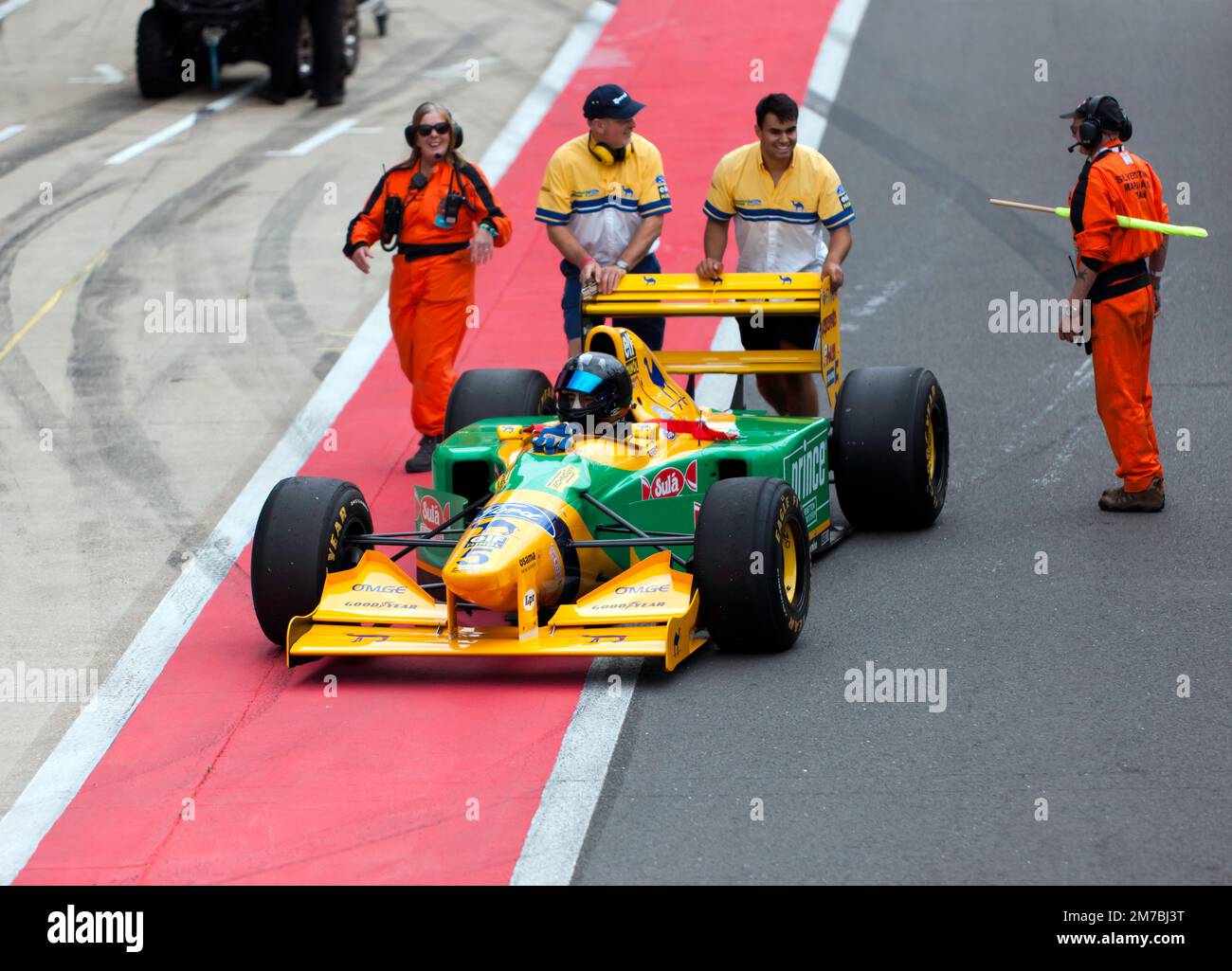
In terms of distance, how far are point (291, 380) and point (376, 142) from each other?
614 cm

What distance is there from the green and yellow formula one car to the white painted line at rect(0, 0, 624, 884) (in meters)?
0.79

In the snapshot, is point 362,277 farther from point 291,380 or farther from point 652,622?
point 652,622

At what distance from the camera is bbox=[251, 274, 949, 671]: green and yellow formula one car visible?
322 inches

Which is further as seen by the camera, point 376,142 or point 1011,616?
point 376,142

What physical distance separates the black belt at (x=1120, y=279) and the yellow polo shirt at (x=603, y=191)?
8.21ft

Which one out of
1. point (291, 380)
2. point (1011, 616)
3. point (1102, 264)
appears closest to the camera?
point (1011, 616)

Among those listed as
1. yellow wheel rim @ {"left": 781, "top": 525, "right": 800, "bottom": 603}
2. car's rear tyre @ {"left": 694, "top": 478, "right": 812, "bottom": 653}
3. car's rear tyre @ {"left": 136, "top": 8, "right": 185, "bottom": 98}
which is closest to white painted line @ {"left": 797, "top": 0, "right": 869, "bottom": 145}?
car's rear tyre @ {"left": 136, "top": 8, "right": 185, "bottom": 98}

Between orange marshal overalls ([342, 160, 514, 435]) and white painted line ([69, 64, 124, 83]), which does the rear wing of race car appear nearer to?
orange marshal overalls ([342, 160, 514, 435])

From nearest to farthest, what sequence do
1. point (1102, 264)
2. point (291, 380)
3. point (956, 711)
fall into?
point (956, 711), point (1102, 264), point (291, 380)

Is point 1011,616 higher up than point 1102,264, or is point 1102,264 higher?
point 1102,264

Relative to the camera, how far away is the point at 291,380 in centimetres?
1370

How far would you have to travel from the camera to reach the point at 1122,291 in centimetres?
1021

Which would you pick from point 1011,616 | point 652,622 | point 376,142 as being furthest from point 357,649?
point 376,142

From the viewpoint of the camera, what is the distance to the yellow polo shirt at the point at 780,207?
1070cm
